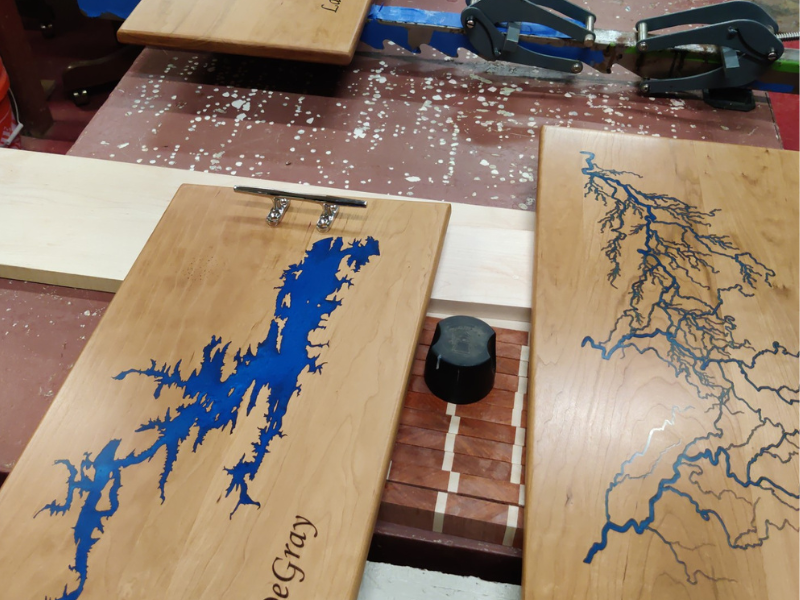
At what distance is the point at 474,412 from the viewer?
104cm

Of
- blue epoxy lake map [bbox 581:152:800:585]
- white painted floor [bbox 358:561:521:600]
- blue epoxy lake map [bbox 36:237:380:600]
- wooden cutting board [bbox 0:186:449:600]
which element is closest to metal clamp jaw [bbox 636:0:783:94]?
blue epoxy lake map [bbox 581:152:800:585]

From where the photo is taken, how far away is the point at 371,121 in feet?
5.32

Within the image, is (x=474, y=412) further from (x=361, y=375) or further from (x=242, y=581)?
(x=242, y=581)

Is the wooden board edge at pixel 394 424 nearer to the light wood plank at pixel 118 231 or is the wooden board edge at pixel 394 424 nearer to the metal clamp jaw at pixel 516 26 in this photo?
the light wood plank at pixel 118 231

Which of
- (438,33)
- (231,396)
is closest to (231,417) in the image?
(231,396)

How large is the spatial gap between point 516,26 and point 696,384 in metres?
1.05

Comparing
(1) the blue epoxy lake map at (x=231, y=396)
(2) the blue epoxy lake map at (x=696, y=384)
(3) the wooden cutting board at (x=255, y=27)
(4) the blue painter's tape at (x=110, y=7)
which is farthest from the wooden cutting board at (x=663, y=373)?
A: (4) the blue painter's tape at (x=110, y=7)

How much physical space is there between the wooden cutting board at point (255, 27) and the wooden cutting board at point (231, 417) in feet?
1.54

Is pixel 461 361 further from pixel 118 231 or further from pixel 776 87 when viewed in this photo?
pixel 776 87

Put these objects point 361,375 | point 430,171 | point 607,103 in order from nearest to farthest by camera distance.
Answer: point 361,375 < point 430,171 < point 607,103

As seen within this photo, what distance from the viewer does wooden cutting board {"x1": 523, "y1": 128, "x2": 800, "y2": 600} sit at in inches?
32.5

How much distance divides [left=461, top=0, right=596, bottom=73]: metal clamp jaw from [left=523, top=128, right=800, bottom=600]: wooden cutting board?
1.32ft

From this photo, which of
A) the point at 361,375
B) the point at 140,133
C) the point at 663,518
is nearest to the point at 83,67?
the point at 140,133

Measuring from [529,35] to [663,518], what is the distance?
4.05 ft
